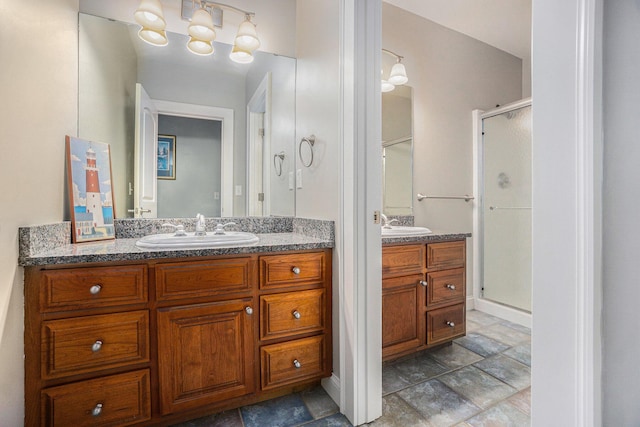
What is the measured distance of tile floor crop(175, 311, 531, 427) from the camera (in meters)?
1.42

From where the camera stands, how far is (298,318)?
151 centimetres

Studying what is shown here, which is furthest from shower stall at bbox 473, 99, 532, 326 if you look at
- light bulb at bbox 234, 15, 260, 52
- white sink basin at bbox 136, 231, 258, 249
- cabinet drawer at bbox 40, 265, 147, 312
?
cabinet drawer at bbox 40, 265, 147, 312

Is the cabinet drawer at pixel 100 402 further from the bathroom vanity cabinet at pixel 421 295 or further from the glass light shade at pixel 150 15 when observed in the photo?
the glass light shade at pixel 150 15

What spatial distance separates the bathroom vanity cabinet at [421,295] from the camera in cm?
182

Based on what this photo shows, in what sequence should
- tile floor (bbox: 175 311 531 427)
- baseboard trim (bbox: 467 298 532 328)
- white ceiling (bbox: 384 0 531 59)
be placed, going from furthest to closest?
baseboard trim (bbox: 467 298 532 328) < white ceiling (bbox: 384 0 531 59) < tile floor (bbox: 175 311 531 427)

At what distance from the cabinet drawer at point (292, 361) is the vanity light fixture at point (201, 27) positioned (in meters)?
1.75

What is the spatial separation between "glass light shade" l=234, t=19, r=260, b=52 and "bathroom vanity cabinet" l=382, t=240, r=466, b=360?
5.00 ft

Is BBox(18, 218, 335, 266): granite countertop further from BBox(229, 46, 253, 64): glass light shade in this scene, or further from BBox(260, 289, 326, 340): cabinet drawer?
BBox(229, 46, 253, 64): glass light shade

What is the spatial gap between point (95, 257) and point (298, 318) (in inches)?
35.7

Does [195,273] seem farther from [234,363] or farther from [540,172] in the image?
[540,172]

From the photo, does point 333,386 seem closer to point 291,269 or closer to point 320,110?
point 291,269

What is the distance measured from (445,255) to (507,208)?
1155 millimetres

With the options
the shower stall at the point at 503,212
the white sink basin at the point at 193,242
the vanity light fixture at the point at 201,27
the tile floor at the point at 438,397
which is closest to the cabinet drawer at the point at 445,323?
the tile floor at the point at 438,397
